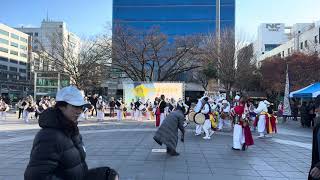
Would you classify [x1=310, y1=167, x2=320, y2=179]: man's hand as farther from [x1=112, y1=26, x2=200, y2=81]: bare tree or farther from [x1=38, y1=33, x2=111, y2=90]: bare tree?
[x1=38, y1=33, x2=111, y2=90]: bare tree

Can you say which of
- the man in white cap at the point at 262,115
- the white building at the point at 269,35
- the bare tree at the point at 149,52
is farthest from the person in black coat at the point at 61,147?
the white building at the point at 269,35

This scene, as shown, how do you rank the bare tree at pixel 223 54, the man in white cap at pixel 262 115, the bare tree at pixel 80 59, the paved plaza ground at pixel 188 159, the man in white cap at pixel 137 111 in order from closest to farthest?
the paved plaza ground at pixel 188 159
the man in white cap at pixel 262 115
the man in white cap at pixel 137 111
the bare tree at pixel 80 59
the bare tree at pixel 223 54

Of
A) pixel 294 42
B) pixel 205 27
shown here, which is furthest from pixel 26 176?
pixel 205 27

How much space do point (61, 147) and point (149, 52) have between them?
38.8m

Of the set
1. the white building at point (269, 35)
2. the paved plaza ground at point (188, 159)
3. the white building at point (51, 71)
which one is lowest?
the paved plaza ground at point (188, 159)

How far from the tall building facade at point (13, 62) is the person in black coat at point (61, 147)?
111234 millimetres

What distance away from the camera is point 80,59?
4638 cm

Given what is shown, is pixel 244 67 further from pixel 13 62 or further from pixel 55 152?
pixel 13 62

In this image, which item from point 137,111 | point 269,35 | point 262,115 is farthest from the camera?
point 269,35

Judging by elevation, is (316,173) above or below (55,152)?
below

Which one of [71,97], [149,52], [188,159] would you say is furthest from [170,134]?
[149,52]

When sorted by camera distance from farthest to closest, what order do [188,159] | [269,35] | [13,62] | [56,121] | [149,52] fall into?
[13,62] < [269,35] < [149,52] < [188,159] < [56,121]

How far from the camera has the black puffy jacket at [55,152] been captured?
3123 millimetres

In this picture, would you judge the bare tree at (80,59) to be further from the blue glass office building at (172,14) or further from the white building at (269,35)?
the white building at (269,35)
